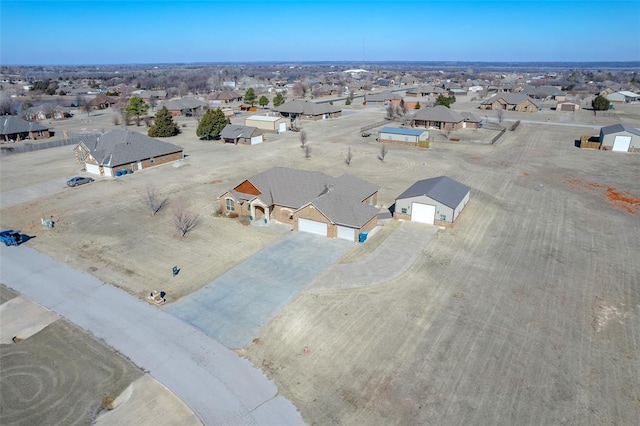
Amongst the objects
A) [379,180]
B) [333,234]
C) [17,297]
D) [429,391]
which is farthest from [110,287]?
[379,180]

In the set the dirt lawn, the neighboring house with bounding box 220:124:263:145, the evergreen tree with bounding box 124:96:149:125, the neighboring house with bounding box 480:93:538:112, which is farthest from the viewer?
the neighboring house with bounding box 480:93:538:112

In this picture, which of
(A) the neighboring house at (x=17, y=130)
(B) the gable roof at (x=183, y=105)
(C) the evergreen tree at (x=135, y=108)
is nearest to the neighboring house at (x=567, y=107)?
(B) the gable roof at (x=183, y=105)

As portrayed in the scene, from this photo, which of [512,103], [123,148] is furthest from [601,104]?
[123,148]

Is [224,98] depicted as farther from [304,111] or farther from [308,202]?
[308,202]

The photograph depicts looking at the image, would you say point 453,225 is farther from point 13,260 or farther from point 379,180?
point 13,260

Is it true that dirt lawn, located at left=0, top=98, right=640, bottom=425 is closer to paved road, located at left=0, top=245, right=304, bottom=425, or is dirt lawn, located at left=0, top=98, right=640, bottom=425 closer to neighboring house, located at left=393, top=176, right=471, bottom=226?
paved road, located at left=0, top=245, right=304, bottom=425

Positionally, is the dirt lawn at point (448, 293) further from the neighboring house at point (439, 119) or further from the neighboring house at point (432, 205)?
the neighboring house at point (439, 119)

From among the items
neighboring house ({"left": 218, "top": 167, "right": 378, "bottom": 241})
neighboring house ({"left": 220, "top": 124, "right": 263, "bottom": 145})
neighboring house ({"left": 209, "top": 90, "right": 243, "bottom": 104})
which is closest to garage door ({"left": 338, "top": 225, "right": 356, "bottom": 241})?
neighboring house ({"left": 218, "top": 167, "right": 378, "bottom": 241})
